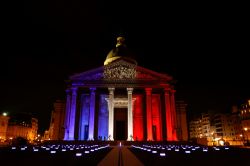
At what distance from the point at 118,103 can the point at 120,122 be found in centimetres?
396

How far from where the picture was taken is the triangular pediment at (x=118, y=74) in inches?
1644

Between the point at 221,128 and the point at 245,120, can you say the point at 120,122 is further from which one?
the point at 221,128

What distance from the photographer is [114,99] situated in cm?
4359

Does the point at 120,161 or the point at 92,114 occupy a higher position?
the point at 92,114

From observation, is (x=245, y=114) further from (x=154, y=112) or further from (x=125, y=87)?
(x=125, y=87)

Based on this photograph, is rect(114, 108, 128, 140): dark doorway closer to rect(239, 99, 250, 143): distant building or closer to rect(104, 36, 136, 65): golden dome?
rect(104, 36, 136, 65): golden dome

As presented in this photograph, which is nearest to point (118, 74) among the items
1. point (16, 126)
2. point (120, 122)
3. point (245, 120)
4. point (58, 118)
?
point (120, 122)

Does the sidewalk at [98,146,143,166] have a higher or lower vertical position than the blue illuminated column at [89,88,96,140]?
lower

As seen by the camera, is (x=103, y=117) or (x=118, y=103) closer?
(x=103, y=117)

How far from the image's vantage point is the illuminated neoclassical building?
1583 inches

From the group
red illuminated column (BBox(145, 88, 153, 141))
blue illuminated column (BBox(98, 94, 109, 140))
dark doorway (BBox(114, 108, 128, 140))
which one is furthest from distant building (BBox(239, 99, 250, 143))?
blue illuminated column (BBox(98, 94, 109, 140))

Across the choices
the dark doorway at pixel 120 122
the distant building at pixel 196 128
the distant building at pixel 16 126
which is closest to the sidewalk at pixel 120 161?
the dark doorway at pixel 120 122

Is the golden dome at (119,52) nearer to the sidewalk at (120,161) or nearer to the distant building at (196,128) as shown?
the sidewalk at (120,161)

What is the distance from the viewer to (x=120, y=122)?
148ft
